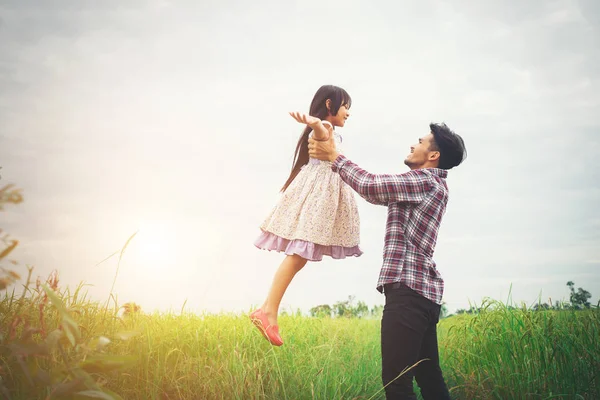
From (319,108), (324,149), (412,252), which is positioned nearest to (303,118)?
(324,149)

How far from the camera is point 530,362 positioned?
398cm

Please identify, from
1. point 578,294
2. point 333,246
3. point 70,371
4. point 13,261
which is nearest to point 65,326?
point 70,371

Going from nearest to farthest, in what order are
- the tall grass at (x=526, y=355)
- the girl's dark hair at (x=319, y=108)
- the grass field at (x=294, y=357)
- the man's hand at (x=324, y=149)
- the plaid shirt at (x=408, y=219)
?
the plaid shirt at (x=408, y=219) < the grass field at (x=294, y=357) < the man's hand at (x=324, y=149) < the tall grass at (x=526, y=355) < the girl's dark hair at (x=319, y=108)

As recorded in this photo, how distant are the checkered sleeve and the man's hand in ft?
1.11

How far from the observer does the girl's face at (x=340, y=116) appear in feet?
13.1

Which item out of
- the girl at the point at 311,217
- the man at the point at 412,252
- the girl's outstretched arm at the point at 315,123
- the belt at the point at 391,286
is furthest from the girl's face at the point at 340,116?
the belt at the point at 391,286

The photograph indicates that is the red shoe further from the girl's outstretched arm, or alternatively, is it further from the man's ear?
the man's ear

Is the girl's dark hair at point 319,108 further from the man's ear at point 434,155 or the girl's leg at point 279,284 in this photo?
the man's ear at point 434,155

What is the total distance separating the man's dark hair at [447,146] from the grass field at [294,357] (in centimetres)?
177

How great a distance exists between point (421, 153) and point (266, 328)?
1737mm

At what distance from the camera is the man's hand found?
3334mm

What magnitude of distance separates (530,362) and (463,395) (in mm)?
660

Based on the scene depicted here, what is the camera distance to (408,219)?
2.97 m

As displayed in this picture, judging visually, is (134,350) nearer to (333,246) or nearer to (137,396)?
(137,396)
